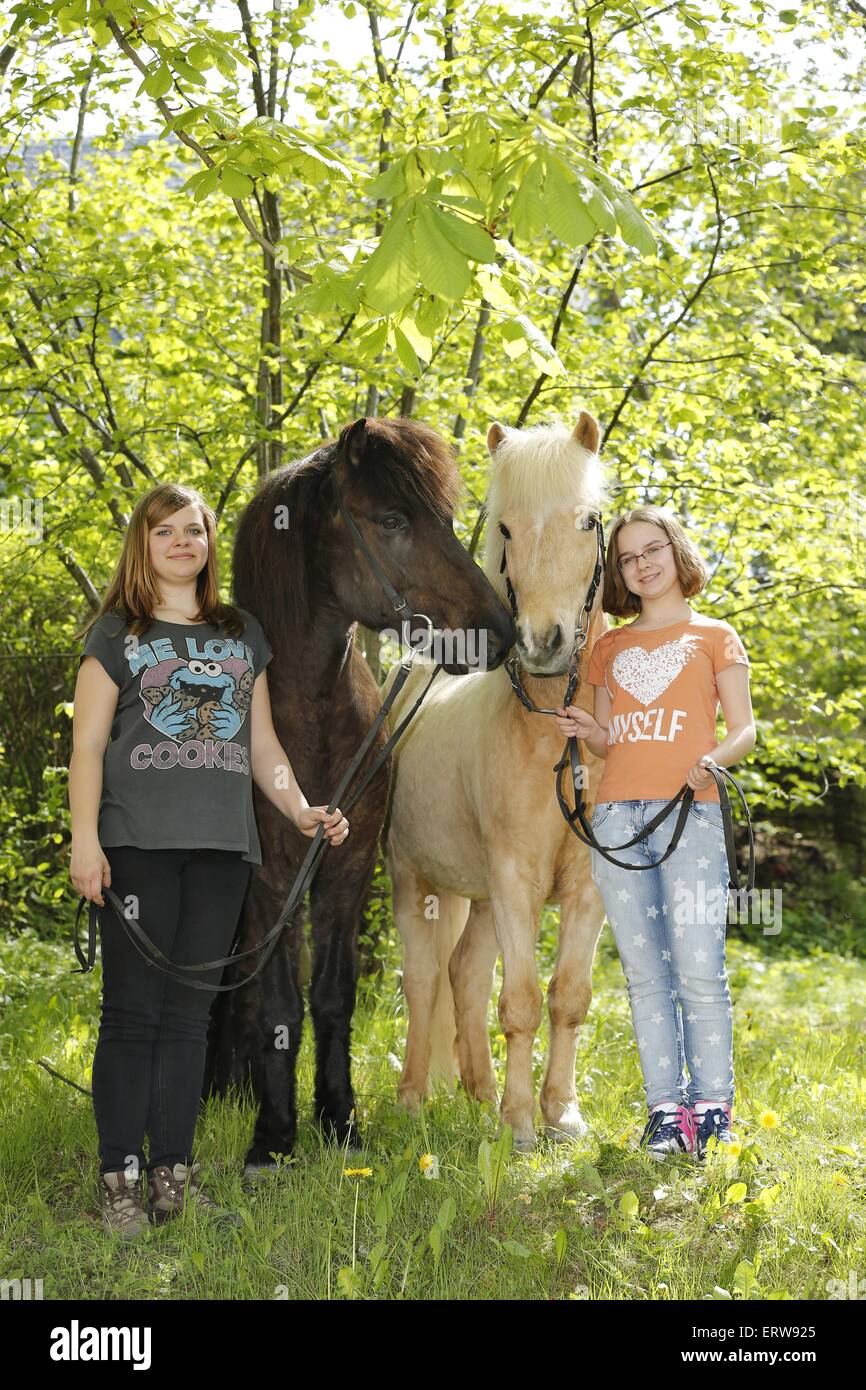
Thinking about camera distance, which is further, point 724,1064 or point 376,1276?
point 724,1064

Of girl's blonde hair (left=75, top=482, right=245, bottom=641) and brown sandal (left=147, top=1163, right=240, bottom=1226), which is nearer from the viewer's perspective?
brown sandal (left=147, top=1163, right=240, bottom=1226)

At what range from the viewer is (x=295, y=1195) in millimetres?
3283

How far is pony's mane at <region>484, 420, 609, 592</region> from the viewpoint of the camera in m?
3.54

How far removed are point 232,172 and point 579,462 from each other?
53.2 inches

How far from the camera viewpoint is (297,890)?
353 centimetres

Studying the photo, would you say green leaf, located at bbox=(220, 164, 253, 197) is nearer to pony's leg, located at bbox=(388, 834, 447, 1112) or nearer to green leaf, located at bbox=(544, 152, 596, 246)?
green leaf, located at bbox=(544, 152, 596, 246)

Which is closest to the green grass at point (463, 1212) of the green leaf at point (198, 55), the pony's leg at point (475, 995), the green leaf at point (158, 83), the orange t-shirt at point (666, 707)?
the pony's leg at point (475, 995)

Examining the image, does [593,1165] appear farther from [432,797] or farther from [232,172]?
[232,172]

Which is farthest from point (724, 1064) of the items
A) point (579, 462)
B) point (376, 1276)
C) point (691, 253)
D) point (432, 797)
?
point (691, 253)

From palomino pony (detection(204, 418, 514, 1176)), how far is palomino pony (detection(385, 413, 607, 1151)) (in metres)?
0.20

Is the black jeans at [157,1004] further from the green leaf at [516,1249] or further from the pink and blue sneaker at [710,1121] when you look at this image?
the pink and blue sneaker at [710,1121]

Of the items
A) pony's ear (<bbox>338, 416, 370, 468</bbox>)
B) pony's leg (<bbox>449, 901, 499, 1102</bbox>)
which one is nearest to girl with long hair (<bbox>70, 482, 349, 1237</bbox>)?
pony's ear (<bbox>338, 416, 370, 468</bbox>)

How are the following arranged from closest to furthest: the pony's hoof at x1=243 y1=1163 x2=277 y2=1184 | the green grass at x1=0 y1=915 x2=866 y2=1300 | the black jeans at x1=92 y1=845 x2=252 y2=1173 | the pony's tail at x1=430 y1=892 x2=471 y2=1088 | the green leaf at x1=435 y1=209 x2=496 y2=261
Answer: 1. the green leaf at x1=435 y1=209 x2=496 y2=261
2. the green grass at x1=0 y1=915 x2=866 y2=1300
3. the black jeans at x1=92 y1=845 x2=252 y2=1173
4. the pony's hoof at x1=243 y1=1163 x2=277 y2=1184
5. the pony's tail at x1=430 y1=892 x2=471 y2=1088

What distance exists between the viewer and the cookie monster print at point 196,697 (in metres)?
3.29
